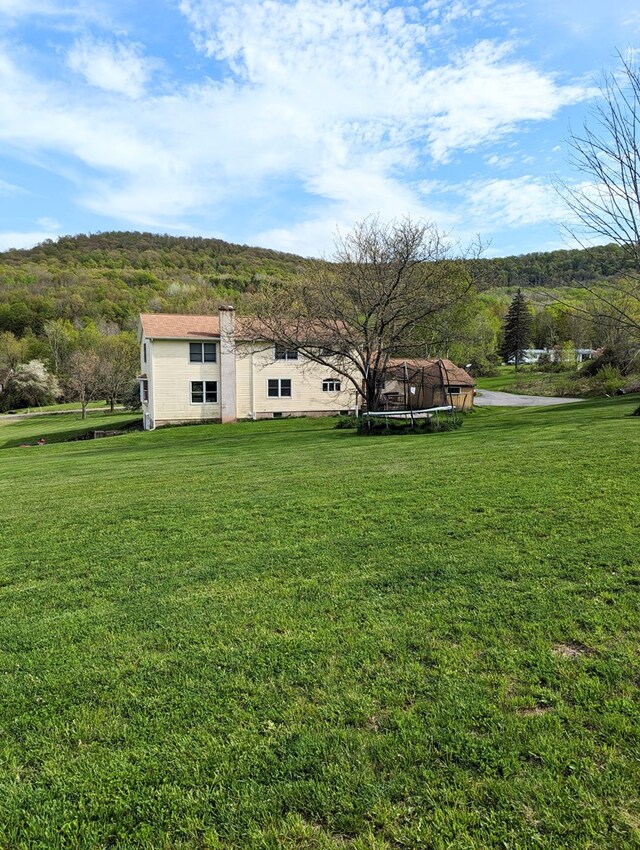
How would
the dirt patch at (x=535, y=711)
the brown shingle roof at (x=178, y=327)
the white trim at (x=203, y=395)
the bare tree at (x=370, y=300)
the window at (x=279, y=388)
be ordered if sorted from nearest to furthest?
the dirt patch at (x=535, y=711), the bare tree at (x=370, y=300), the brown shingle roof at (x=178, y=327), the white trim at (x=203, y=395), the window at (x=279, y=388)

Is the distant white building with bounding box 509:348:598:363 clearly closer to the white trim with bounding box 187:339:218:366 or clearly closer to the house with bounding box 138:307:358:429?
the house with bounding box 138:307:358:429

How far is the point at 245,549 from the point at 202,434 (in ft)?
56.7

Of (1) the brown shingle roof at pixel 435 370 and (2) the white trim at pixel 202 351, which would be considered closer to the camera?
(1) the brown shingle roof at pixel 435 370

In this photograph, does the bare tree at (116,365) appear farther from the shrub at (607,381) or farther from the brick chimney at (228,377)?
the shrub at (607,381)

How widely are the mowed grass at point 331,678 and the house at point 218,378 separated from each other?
2135 cm

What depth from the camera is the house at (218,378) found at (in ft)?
86.5

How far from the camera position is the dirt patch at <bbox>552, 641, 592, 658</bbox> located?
262 centimetres

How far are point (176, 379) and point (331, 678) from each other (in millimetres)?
25661

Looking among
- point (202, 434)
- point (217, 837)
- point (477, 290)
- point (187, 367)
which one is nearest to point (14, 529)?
point (217, 837)

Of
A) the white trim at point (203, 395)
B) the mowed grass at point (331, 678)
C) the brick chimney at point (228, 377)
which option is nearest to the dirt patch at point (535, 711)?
the mowed grass at point (331, 678)

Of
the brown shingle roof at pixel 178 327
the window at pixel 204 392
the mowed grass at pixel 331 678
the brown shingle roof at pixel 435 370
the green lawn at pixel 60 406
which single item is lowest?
the mowed grass at pixel 331 678

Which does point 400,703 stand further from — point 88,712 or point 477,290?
point 477,290

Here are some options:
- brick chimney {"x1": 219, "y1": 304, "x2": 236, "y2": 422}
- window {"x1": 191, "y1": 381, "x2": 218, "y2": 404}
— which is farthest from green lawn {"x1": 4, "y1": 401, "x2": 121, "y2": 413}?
brick chimney {"x1": 219, "y1": 304, "x2": 236, "y2": 422}

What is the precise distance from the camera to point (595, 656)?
8.49 feet
